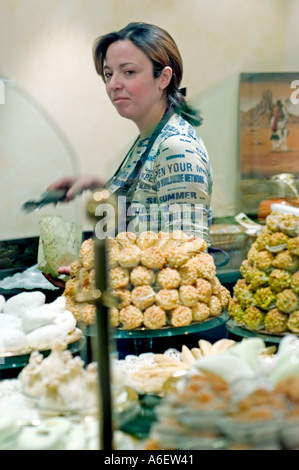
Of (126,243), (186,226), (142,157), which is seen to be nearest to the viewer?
(126,243)

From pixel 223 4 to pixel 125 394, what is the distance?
157 centimetres

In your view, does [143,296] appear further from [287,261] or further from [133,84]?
[133,84]

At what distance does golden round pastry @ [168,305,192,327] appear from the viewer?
4.62 feet

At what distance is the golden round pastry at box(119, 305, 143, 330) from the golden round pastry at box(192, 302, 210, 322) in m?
0.13

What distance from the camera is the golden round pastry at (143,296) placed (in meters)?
1.41

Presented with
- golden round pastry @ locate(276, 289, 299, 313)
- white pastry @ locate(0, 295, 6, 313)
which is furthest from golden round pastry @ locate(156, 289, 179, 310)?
white pastry @ locate(0, 295, 6, 313)

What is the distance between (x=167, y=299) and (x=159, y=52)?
71 cm

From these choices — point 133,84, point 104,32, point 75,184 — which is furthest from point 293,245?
point 104,32

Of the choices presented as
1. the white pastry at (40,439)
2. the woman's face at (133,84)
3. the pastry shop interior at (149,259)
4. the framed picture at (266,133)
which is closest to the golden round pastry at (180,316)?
the pastry shop interior at (149,259)

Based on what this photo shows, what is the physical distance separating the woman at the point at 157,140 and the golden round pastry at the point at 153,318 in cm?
23

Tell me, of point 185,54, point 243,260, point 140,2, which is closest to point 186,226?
point 243,260

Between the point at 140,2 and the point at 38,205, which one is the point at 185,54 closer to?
the point at 140,2

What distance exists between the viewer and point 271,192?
1560 millimetres

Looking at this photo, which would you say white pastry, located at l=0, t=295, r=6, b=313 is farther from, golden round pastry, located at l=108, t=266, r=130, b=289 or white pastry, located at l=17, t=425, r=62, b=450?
white pastry, located at l=17, t=425, r=62, b=450
